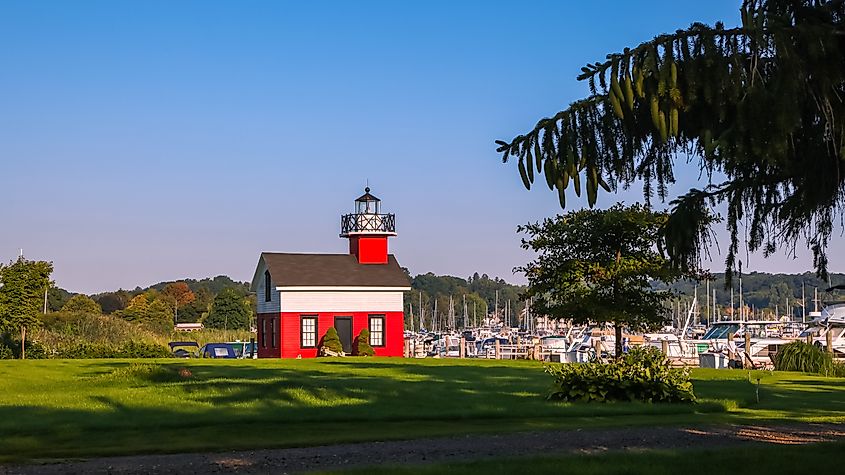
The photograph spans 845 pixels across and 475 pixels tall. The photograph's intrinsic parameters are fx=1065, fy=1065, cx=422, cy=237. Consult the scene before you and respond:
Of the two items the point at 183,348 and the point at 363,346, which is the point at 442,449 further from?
the point at 183,348

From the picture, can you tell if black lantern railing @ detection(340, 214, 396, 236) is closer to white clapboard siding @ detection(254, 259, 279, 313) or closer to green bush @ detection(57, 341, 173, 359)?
white clapboard siding @ detection(254, 259, 279, 313)

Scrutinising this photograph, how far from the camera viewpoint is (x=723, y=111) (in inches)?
423

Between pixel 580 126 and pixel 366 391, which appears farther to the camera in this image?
pixel 366 391

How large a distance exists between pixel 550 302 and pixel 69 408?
60.0 ft

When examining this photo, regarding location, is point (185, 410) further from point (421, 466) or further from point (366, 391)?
point (421, 466)

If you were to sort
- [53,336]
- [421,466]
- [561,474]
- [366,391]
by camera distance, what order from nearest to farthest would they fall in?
1. [561,474]
2. [421,466]
3. [366,391]
4. [53,336]

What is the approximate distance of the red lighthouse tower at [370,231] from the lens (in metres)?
58.2

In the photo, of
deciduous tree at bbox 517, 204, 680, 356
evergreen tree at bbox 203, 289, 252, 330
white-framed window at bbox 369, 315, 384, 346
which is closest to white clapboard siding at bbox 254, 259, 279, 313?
white-framed window at bbox 369, 315, 384, 346

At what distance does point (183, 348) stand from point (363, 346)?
11.0 metres

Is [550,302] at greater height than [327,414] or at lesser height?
greater

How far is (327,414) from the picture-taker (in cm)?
1997

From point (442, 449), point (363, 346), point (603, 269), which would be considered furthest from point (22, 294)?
point (442, 449)

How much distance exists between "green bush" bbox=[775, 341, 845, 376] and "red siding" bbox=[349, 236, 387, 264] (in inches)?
939

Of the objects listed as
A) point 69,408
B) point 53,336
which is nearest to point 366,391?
point 69,408
